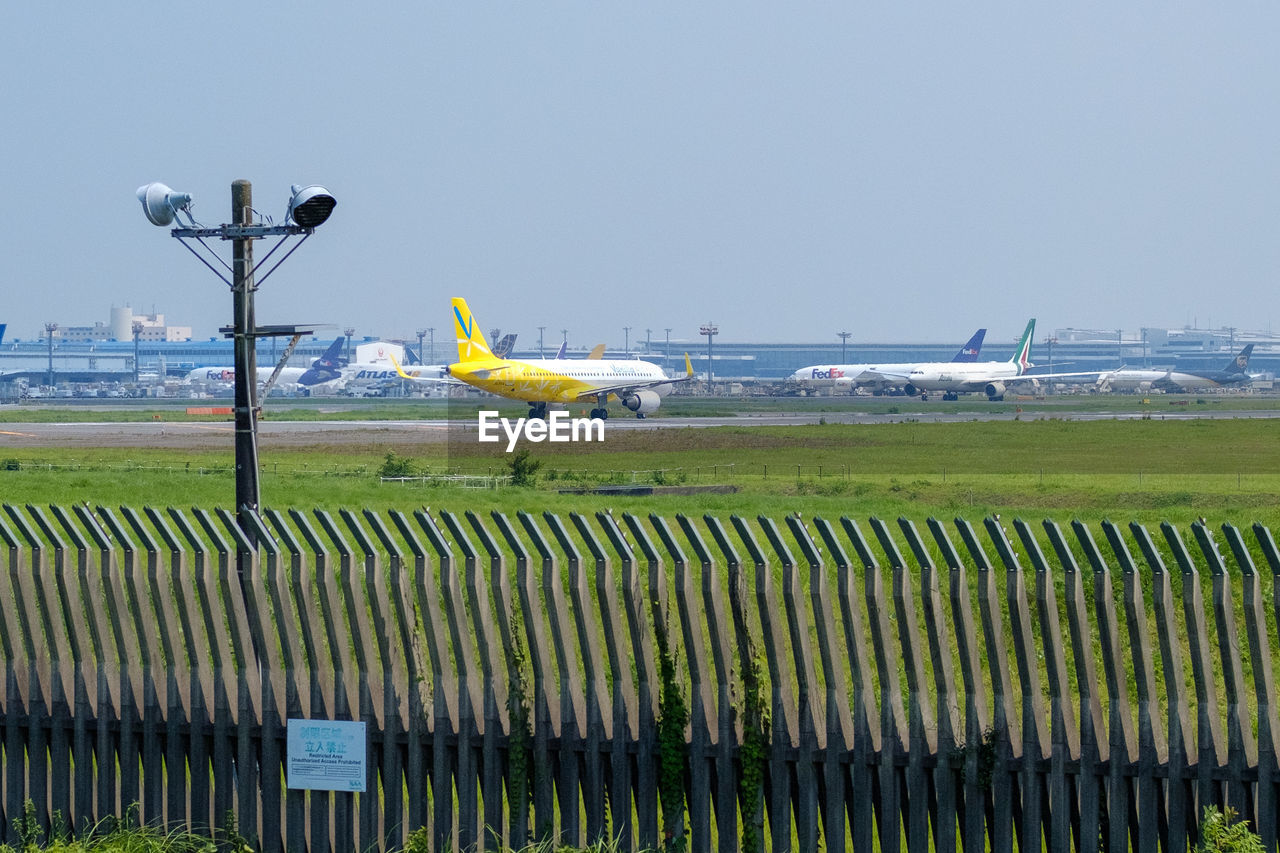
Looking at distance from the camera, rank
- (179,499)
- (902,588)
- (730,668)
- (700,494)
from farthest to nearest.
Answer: (700,494)
(179,499)
(730,668)
(902,588)

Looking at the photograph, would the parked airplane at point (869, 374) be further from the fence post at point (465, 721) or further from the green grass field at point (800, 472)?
the fence post at point (465, 721)

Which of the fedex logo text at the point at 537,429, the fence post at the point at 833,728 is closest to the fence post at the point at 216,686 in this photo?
the fence post at the point at 833,728

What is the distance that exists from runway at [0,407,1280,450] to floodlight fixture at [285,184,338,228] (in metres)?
39.1

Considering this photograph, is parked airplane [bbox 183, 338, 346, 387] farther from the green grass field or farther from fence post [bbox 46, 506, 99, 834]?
fence post [bbox 46, 506, 99, 834]

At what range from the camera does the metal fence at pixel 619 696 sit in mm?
8406

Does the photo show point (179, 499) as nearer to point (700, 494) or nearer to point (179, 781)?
point (700, 494)

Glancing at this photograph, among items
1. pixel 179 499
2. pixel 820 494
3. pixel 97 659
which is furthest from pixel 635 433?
pixel 97 659

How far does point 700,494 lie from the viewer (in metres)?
33.5

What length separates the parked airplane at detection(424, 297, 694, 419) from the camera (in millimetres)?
76562

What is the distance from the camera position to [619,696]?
9.20 m

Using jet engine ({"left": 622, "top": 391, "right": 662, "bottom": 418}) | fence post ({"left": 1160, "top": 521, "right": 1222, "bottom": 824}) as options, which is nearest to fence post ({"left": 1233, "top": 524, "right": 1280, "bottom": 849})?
fence post ({"left": 1160, "top": 521, "right": 1222, "bottom": 824})

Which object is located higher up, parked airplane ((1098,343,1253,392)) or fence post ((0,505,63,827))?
fence post ((0,505,63,827))

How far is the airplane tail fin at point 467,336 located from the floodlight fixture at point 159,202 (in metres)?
65.0

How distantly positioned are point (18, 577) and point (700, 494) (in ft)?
78.6
